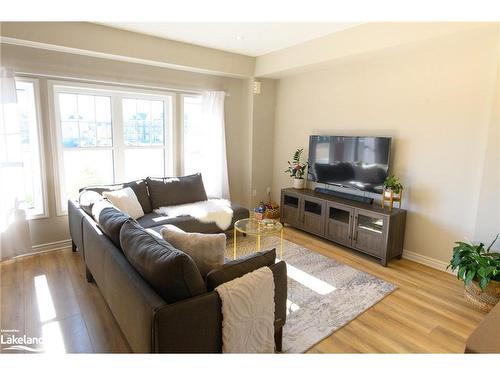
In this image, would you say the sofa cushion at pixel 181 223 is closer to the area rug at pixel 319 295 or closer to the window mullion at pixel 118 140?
the area rug at pixel 319 295

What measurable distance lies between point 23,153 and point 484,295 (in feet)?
15.6

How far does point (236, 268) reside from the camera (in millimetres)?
1788

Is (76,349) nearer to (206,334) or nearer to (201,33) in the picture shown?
(206,334)

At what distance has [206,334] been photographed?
5.13ft

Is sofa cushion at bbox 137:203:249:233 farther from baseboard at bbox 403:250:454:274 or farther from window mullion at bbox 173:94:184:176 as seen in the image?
baseboard at bbox 403:250:454:274

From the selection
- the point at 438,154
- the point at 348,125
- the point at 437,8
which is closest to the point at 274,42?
the point at 348,125

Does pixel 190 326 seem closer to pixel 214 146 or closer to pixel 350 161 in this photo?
pixel 350 161

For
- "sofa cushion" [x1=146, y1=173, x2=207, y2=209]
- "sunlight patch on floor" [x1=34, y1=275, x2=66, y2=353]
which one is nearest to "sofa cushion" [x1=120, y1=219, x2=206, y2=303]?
"sunlight patch on floor" [x1=34, y1=275, x2=66, y2=353]

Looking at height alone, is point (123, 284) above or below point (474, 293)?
above

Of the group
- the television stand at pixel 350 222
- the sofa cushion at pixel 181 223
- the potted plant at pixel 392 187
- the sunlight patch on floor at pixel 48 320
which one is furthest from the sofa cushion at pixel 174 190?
the potted plant at pixel 392 187

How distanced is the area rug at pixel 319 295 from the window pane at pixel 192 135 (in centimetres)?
167

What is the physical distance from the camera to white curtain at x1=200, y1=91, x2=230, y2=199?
470 cm

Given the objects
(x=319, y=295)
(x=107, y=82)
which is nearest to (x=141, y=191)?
(x=107, y=82)

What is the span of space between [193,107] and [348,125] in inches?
92.5
